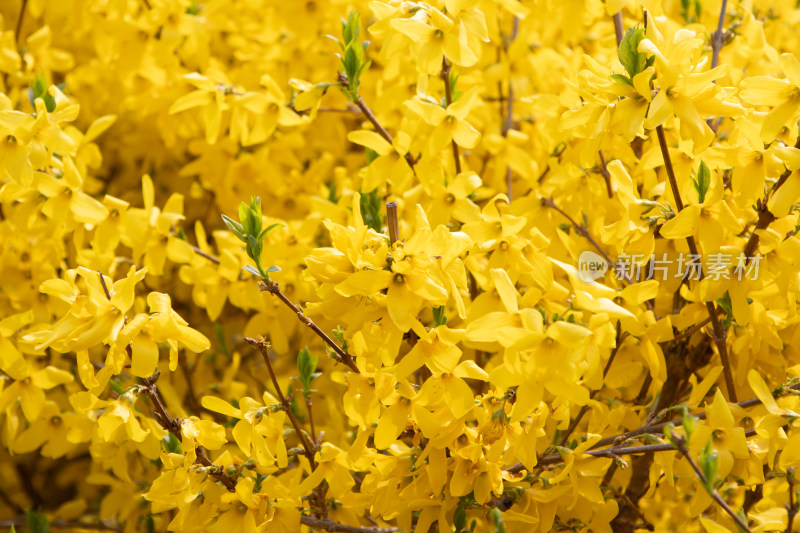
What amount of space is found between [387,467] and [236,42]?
4.60 ft

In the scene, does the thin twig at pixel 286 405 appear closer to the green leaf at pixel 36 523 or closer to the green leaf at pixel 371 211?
the green leaf at pixel 371 211

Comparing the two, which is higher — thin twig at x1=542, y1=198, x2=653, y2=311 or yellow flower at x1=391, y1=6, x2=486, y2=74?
yellow flower at x1=391, y1=6, x2=486, y2=74

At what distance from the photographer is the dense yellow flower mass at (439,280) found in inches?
42.8

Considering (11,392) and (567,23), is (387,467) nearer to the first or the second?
(11,392)

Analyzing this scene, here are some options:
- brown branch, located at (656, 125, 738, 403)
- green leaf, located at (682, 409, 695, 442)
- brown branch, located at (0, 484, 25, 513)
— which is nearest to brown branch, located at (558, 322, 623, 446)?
brown branch, located at (656, 125, 738, 403)

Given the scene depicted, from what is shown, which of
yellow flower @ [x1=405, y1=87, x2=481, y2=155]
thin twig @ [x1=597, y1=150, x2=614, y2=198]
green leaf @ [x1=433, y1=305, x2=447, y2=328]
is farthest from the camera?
thin twig @ [x1=597, y1=150, x2=614, y2=198]

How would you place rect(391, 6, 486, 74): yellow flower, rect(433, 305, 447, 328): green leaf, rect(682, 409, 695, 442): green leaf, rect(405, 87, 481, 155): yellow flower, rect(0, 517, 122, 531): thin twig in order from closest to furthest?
rect(682, 409, 695, 442): green leaf, rect(433, 305, 447, 328): green leaf, rect(391, 6, 486, 74): yellow flower, rect(405, 87, 481, 155): yellow flower, rect(0, 517, 122, 531): thin twig

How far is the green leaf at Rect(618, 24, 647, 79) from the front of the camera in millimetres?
1082

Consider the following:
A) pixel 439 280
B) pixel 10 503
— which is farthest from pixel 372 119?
pixel 10 503

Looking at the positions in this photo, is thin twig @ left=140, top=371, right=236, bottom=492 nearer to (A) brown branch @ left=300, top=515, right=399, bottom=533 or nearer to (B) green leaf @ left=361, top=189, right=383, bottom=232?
(A) brown branch @ left=300, top=515, right=399, bottom=533

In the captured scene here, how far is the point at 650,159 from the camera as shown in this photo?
138cm

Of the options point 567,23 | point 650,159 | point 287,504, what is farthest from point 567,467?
point 567,23

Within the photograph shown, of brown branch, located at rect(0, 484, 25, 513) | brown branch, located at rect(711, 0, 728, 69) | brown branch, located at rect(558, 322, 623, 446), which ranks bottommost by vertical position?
brown branch, located at rect(0, 484, 25, 513)

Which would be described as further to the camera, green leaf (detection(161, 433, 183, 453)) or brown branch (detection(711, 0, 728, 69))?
brown branch (detection(711, 0, 728, 69))
